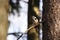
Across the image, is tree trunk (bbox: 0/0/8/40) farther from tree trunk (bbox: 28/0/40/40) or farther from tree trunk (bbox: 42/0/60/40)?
tree trunk (bbox: 42/0/60/40)

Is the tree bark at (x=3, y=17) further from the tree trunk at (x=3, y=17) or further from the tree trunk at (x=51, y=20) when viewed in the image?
the tree trunk at (x=51, y=20)

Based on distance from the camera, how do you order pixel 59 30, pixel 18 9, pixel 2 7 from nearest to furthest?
pixel 59 30, pixel 2 7, pixel 18 9

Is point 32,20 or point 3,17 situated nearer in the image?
point 32,20

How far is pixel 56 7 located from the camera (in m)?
1.42

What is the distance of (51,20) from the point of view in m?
1.44

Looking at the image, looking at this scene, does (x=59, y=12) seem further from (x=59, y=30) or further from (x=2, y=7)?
(x=2, y=7)

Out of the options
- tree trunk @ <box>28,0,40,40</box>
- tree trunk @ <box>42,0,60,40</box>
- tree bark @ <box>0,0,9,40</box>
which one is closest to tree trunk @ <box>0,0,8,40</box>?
tree bark @ <box>0,0,9,40</box>

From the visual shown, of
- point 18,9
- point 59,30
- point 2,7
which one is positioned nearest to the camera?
point 59,30

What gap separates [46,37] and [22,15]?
246 centimetres

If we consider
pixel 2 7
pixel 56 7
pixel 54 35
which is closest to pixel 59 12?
pixel 56 7

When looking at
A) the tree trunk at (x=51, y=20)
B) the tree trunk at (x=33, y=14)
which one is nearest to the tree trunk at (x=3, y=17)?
the tree trunk at (x=33, y=14)

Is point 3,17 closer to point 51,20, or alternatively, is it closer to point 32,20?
point 32,20

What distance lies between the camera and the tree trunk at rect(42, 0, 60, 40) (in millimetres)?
1408

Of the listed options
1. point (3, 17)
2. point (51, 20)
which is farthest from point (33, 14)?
point (51, 20)
